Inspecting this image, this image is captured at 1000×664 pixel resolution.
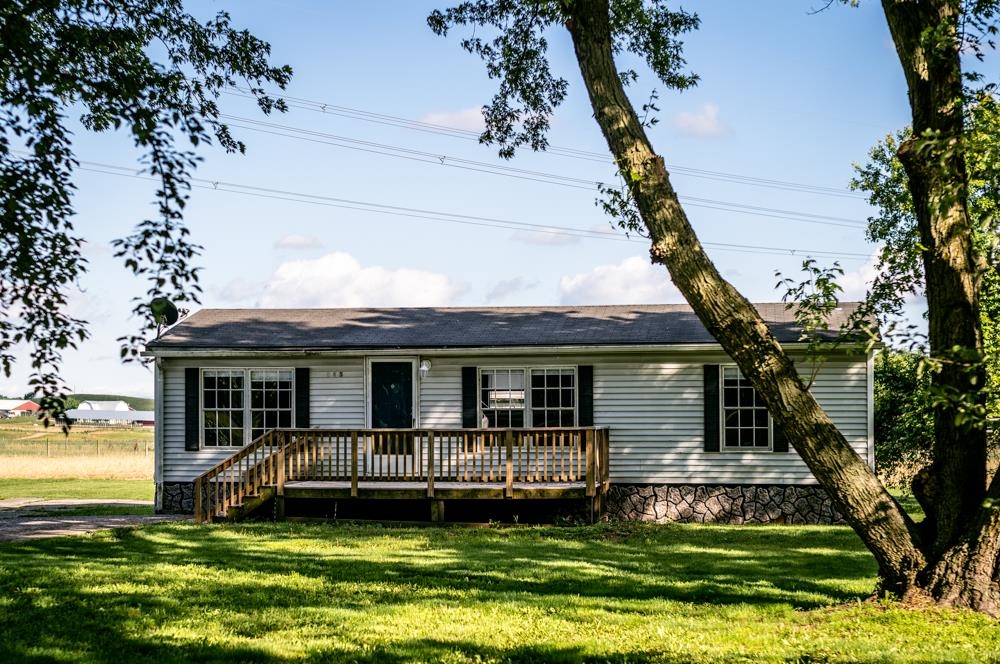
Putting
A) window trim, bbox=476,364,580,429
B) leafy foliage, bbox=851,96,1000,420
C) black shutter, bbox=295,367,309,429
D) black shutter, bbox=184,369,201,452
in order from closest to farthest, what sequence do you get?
leafy foliage, bbox=851,96,1000,420 < window trim, bbox=476,364,580,429 < black shutter, bbox=295,367,309,429 < black shutter, bbox=184,369,201,452

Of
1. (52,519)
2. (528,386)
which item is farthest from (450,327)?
(52,519)

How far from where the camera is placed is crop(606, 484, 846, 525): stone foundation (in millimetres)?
16750

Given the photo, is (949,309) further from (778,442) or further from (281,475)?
(281,475)

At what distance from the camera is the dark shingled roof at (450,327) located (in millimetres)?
17188

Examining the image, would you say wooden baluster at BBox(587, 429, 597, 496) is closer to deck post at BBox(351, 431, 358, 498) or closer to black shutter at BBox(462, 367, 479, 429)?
black shutter at BBox(462, 367, 479, 429)

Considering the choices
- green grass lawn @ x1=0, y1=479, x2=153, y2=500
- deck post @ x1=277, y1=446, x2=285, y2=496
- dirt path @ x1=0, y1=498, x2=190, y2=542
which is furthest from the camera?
green grass lawn @ x1=0, y1=479, x2=153, y2=500

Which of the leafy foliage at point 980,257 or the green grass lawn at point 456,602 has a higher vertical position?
the leafy foliage at point 980,257

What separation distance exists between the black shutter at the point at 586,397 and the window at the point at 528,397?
0.43ft

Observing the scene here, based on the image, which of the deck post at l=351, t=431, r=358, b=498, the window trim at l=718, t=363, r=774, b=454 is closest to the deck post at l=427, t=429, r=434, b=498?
the deck post at l=351, t=431, r=358, b=498

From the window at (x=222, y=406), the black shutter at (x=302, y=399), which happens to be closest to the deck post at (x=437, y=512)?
the black shutter at (x=302, y=399)

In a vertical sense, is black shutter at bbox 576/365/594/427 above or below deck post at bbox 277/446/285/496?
above

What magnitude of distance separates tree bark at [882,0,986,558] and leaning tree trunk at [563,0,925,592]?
379 mm

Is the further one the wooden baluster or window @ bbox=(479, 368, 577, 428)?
window @ bbox=(479, 368, 577, 428)

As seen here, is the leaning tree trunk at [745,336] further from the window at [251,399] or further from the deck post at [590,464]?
the window at [251,399]
